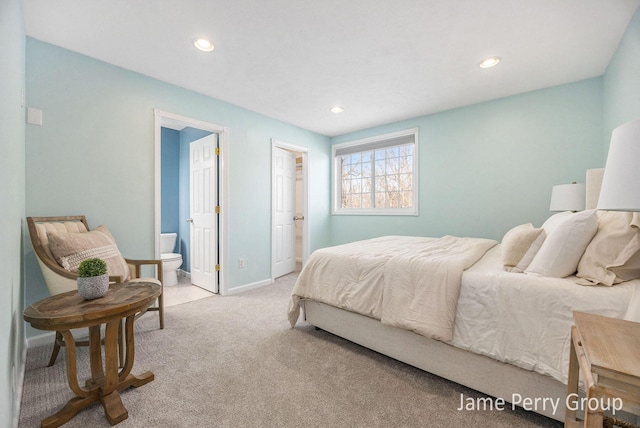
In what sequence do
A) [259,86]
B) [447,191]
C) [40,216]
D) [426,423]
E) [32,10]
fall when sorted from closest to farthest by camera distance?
[426,423]
[32,10]
[40,216]
[259,86]
[447,191]

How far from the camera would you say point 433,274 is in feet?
5.70

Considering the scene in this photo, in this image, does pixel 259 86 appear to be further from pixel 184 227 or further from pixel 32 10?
pixel 184 227

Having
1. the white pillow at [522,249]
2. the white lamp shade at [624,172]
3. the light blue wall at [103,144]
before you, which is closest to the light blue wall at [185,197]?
the light blue wall at [103,144]

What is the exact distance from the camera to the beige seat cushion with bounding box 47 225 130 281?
77.7 inches

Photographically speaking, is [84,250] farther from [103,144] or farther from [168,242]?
[168,242]

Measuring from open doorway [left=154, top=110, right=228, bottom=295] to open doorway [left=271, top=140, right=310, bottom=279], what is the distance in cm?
80

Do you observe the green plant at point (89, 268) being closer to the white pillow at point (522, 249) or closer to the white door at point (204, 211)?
the white door at point (204, 211)

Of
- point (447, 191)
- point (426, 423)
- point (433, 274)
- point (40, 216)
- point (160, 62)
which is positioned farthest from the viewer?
point (447, 191)

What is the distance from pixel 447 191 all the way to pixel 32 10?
14.4 ft

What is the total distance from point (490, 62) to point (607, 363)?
8.72 ft

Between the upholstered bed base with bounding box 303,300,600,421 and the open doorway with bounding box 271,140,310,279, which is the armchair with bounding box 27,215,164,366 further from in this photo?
the open doorway with bounding box 271,140,310,279

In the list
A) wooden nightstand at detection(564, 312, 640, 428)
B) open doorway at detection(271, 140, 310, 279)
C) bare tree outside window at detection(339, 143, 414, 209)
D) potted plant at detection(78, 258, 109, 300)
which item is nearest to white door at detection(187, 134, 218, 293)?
open doorway at detection(271, 140, 310, 279)

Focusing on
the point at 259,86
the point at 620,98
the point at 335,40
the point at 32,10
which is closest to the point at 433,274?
the point at 335,40

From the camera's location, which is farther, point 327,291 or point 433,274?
point 327,291
